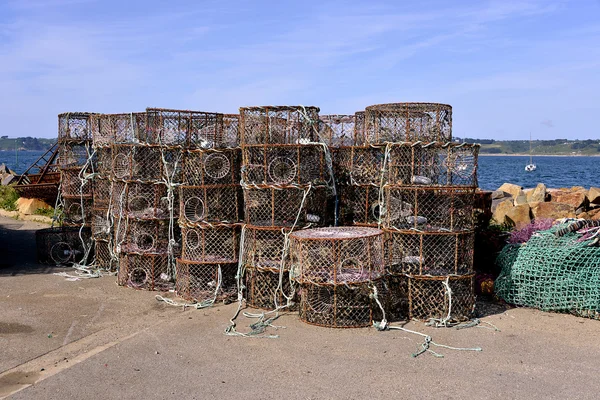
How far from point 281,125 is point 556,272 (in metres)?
4.26

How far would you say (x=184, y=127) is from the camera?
380 inches

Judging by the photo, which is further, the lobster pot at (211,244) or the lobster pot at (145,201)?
the lobster pot at (145,201)

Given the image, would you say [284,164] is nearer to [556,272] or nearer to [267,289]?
[267,289]

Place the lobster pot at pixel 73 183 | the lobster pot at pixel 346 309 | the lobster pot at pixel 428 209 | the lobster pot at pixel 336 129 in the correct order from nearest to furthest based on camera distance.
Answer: the lobster pot at pixel 346 309 < the lobster pot at pixel 428 209 < the lobster pot at pixel 336 129 < the lobster pot at pixel 73 183

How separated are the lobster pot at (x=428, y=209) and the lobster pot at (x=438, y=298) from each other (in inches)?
26.6

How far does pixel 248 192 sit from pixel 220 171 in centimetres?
72

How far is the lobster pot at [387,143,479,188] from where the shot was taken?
7738 millimetres

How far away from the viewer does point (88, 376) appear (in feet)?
19.5

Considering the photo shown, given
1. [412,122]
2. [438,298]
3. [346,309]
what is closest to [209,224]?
[346,309]

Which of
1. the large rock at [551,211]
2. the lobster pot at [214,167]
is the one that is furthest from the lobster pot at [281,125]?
the large rock at [551,211]

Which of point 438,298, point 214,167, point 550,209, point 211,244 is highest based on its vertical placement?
point 214,167

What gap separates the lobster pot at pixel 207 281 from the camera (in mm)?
8812

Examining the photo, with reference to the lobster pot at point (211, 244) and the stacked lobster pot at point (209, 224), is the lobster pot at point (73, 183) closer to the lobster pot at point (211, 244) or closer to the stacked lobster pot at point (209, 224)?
the stacked lobster pot at point (209, 224)

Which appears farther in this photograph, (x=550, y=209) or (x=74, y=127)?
(x=550, y=209)
